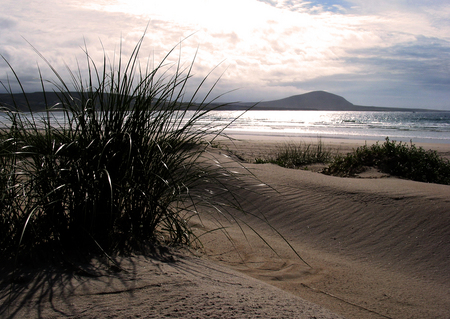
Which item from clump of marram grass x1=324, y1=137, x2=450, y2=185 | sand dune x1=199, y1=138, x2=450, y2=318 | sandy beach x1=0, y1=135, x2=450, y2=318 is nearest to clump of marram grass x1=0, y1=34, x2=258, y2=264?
sandy beach x1=0, y1=135, x2=450, y2=318

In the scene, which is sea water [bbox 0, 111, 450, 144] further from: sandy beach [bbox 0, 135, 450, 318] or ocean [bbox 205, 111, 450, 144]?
sandy beach [bbox 0, 135, 450, 318]

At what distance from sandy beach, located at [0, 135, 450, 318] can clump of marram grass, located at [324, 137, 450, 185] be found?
1.67 metres

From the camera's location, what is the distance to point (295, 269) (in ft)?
9.52

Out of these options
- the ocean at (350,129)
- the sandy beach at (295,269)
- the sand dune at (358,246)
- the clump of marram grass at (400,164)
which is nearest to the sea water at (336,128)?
the ocean at (350,129)

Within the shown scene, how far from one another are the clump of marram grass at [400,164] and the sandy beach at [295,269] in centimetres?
167

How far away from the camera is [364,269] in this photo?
10.0ft

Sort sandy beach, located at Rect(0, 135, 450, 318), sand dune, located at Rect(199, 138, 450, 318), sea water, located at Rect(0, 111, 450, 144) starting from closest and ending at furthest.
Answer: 1. sandy beach, located at Rect(0, 135, 450, 318)
2. sand dune, located at Rect(199, 138, 450, 318)
3. sea water, located at Rect(0, 111, 450, 144)

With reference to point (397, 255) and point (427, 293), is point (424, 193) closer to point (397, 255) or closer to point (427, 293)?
point (397, 255)

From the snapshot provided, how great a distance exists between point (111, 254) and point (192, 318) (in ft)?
2.86

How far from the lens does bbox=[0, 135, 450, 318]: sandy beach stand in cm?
175

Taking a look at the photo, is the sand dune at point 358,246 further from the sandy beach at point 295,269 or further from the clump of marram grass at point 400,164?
the clump of marram grass at point 400,164

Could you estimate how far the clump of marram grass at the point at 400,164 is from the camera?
6.10 meters

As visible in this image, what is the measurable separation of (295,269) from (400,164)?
14.8 ft

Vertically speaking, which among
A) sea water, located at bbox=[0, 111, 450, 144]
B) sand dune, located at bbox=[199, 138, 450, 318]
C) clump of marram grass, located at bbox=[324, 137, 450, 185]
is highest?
sea water, located at bbox=[0, 111, 450, 144]
